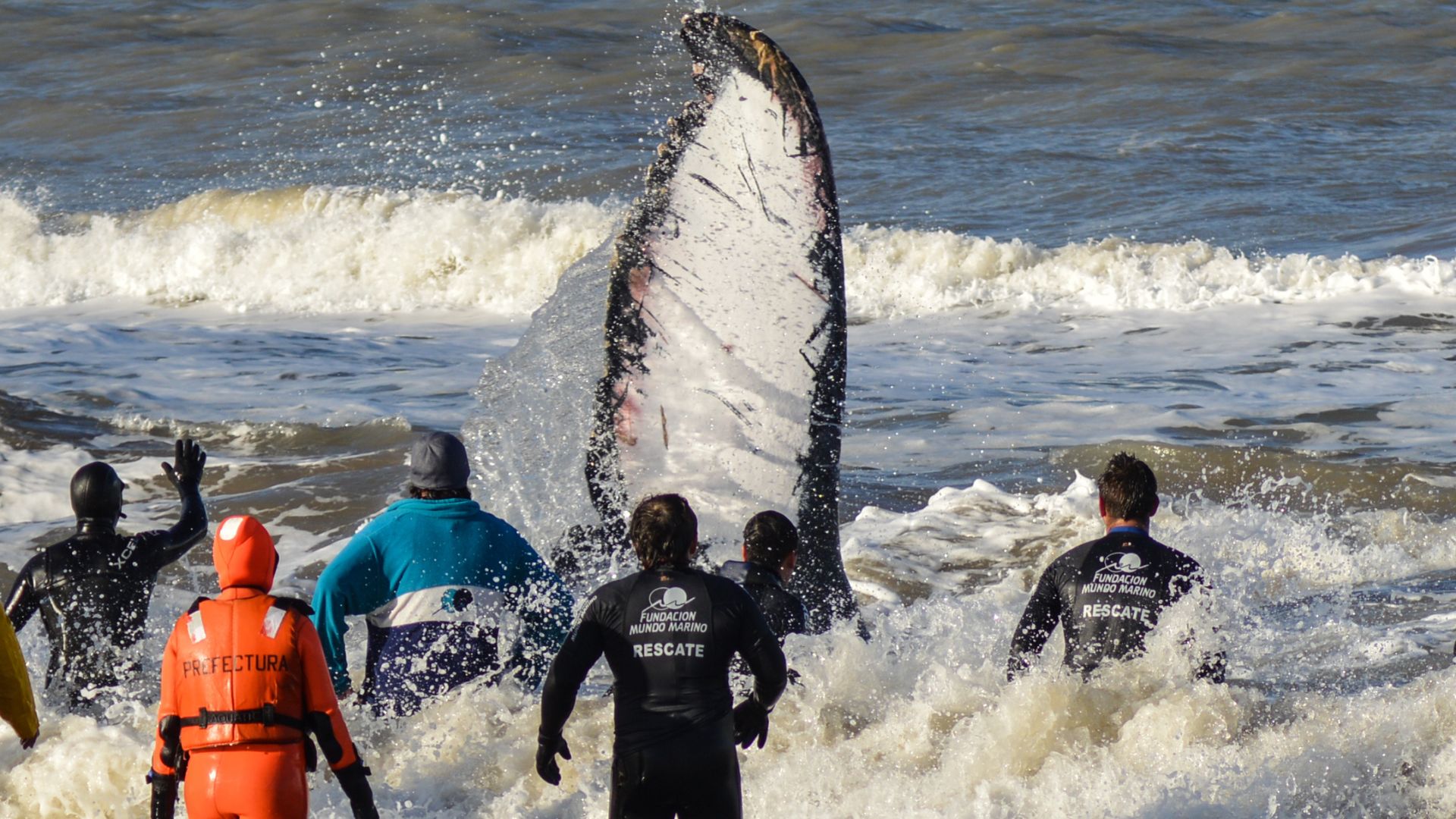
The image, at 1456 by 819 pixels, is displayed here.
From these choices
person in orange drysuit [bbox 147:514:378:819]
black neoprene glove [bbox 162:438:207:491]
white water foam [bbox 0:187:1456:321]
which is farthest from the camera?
white water foam [bbox 0:187:1456:321]

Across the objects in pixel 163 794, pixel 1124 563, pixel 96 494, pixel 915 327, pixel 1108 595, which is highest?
pixel 96 494

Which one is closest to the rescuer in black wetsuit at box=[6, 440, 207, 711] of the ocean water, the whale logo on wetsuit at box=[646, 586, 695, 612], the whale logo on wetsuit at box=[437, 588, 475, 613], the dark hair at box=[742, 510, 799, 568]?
the ocean water

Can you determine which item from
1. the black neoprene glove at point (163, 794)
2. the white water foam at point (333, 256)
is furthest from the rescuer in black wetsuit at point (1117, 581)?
the white water foam at point (333, 256)

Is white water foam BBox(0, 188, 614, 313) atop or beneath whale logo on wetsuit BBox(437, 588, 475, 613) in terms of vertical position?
beneath

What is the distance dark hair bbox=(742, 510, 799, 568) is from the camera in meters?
4.91

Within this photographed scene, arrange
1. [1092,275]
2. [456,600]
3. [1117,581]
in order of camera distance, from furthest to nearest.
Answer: [1092,275]
[1117,581]
[456,600]

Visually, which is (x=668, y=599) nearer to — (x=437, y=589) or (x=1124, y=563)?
(x=437, y=589)

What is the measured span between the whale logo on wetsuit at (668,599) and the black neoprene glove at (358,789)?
925mm

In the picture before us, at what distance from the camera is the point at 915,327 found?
55.7 feet

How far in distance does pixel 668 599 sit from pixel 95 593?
101 inches

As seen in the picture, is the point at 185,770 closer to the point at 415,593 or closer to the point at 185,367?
the point at 415,593

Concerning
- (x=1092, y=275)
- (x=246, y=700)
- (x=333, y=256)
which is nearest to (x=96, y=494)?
(x=246, y=700)

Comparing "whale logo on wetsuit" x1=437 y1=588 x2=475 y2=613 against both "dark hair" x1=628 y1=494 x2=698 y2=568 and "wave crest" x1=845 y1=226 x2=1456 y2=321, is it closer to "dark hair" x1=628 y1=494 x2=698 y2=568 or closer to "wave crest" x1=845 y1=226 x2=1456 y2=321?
"dark hair" x1=628 y1=494 x2=698 y2=568

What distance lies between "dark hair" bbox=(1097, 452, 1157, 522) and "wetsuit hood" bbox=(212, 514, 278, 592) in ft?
9.03
